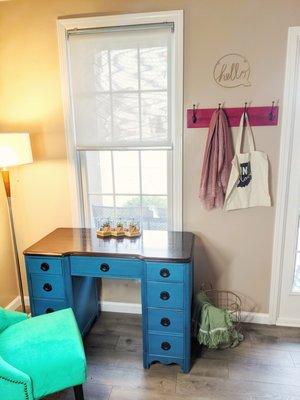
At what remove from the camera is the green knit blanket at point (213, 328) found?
6.44 ft

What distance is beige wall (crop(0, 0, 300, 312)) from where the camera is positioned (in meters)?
1.89

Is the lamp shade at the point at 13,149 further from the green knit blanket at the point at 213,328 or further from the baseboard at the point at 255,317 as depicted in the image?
the baseboard at the point at 255,317

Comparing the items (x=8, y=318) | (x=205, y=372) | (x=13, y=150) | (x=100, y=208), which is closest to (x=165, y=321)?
(x=205, y=372)

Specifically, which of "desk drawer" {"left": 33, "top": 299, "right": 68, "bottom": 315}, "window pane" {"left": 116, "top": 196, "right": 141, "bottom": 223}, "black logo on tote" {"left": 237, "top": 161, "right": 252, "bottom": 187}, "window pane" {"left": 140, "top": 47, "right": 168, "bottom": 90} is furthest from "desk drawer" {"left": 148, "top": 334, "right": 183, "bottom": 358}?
"window pane" {"left": 140, "top": 47, "right": 168, "bottom": 90}

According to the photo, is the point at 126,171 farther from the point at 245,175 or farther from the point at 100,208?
the point at 245,175

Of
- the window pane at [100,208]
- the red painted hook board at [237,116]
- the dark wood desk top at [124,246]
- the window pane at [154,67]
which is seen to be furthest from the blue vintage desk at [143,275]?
the window pane at [154,67]

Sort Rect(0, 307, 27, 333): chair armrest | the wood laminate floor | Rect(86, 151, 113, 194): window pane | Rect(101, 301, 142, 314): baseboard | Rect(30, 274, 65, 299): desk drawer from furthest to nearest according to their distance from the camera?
1. Rect(101, 301, 142, 314): baseboard
2. Rect(86, 151, 113, 194): window pane
3. Rect(30, 274, 65, 299): desk drawer
4. the wood laminate floor
5. Rect(0, 307, 27, 333): chair armrest

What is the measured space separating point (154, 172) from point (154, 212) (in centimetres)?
32

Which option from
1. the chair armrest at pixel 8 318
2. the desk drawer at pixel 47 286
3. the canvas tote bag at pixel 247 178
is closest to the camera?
the chair armrest at pixel 8 318

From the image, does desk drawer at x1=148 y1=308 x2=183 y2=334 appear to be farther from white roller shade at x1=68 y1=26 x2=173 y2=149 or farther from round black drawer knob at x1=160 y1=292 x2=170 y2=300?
white roller shade at x1=68 y1=26 x2=173 y2=149

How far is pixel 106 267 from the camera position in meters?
1.83

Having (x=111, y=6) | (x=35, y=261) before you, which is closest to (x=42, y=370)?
(x=35, y=261)

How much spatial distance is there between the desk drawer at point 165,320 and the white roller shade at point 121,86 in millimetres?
1150

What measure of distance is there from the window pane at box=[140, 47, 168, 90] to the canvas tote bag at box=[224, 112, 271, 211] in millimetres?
630
